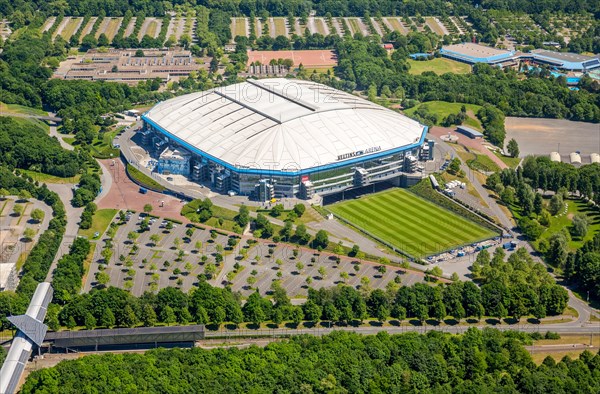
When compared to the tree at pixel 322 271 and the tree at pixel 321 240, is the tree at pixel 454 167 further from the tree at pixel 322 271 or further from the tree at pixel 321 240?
the tree at pixel 322 271

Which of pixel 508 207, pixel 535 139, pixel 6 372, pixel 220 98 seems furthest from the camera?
pixel 535 139

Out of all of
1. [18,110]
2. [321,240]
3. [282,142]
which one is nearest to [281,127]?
[282,142]

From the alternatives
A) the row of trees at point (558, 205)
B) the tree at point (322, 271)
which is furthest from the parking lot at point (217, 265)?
the row of trees at point (558, 205)

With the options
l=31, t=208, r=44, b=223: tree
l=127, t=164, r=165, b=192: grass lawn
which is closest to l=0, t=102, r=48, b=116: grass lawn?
l=127, t=164, r=165, b=192: grass lawn

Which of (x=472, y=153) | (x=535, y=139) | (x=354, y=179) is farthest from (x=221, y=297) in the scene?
(x=535, y=139)

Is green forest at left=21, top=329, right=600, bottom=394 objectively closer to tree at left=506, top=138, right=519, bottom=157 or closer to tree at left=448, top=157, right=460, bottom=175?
tree at left=448, top=157, right=460, bottom=175

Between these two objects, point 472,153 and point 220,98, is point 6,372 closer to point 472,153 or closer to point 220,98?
point 220,98
